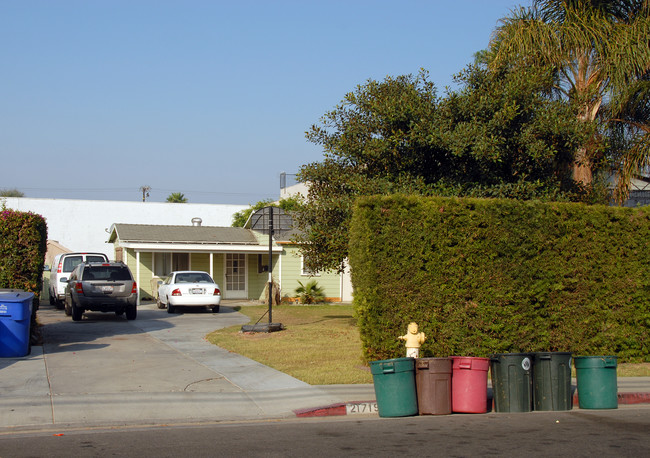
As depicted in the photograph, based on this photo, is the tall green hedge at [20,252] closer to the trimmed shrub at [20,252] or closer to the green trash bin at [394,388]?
the trimmed shrub at [20,252]

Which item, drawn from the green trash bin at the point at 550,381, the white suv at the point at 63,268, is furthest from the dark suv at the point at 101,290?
the green trash bin at the point at 550,381

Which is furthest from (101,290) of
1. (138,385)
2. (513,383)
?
(513,383)

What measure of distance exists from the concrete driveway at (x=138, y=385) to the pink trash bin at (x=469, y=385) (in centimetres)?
170

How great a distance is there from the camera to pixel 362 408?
903 cm

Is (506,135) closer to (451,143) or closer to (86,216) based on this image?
(451,143)

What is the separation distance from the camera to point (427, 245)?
465 inches

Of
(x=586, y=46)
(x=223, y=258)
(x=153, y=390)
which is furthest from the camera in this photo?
(x=223, y=258)

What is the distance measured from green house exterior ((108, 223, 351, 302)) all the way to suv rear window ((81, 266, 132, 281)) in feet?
22.8

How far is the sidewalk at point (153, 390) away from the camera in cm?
833

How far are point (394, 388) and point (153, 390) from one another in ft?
11.7

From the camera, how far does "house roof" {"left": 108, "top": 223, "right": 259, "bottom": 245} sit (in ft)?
90.3

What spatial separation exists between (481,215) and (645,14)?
9.73m

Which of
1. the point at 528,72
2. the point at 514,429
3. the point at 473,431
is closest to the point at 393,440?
the point at 473,431

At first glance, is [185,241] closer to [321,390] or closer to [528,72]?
[528,72]
